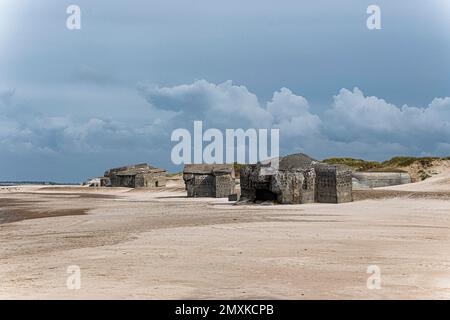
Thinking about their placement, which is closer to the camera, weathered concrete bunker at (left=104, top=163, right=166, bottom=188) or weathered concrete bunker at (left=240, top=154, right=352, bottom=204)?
weathered concrete bunker at (left=240, top=154, right=352, bottom=204)

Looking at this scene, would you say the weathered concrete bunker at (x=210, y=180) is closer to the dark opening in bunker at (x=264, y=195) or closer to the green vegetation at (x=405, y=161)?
the dark opening in bunker at (x=264, y=195)

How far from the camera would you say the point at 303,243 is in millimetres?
13828

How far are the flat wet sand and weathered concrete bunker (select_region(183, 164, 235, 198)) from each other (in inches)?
894

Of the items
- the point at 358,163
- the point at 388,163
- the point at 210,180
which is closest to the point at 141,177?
the point at 210,180

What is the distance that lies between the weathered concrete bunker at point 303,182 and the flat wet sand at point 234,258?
30.3 feet

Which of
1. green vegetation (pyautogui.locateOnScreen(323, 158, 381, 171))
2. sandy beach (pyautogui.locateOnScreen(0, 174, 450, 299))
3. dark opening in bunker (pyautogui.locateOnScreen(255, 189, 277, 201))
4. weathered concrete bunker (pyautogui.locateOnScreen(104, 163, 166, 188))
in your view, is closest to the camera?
sandy beach (pyautogui.locateOnScreen(0, 174, 450, 299))

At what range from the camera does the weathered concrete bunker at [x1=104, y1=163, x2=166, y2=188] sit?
67688 mm

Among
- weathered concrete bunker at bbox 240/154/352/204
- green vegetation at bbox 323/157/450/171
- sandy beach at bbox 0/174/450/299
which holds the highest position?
green vegetation at bbox 323/157/450/171

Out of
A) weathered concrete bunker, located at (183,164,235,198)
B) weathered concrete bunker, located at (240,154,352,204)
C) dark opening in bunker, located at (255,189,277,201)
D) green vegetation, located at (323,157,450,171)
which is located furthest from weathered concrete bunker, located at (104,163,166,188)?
weathered concrete bunker, located at (240,154,352,204)

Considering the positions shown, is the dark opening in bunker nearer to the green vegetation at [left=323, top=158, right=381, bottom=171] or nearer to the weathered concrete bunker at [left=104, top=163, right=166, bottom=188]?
the green vegetation at [left=323, top=158, right=381, bottom=171]

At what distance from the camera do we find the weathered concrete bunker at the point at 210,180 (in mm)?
44031

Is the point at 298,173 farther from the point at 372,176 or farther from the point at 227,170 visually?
the point at 372,176

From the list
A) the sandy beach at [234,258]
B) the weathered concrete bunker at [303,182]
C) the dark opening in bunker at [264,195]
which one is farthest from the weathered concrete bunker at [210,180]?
the sandy beach at [234,258]
